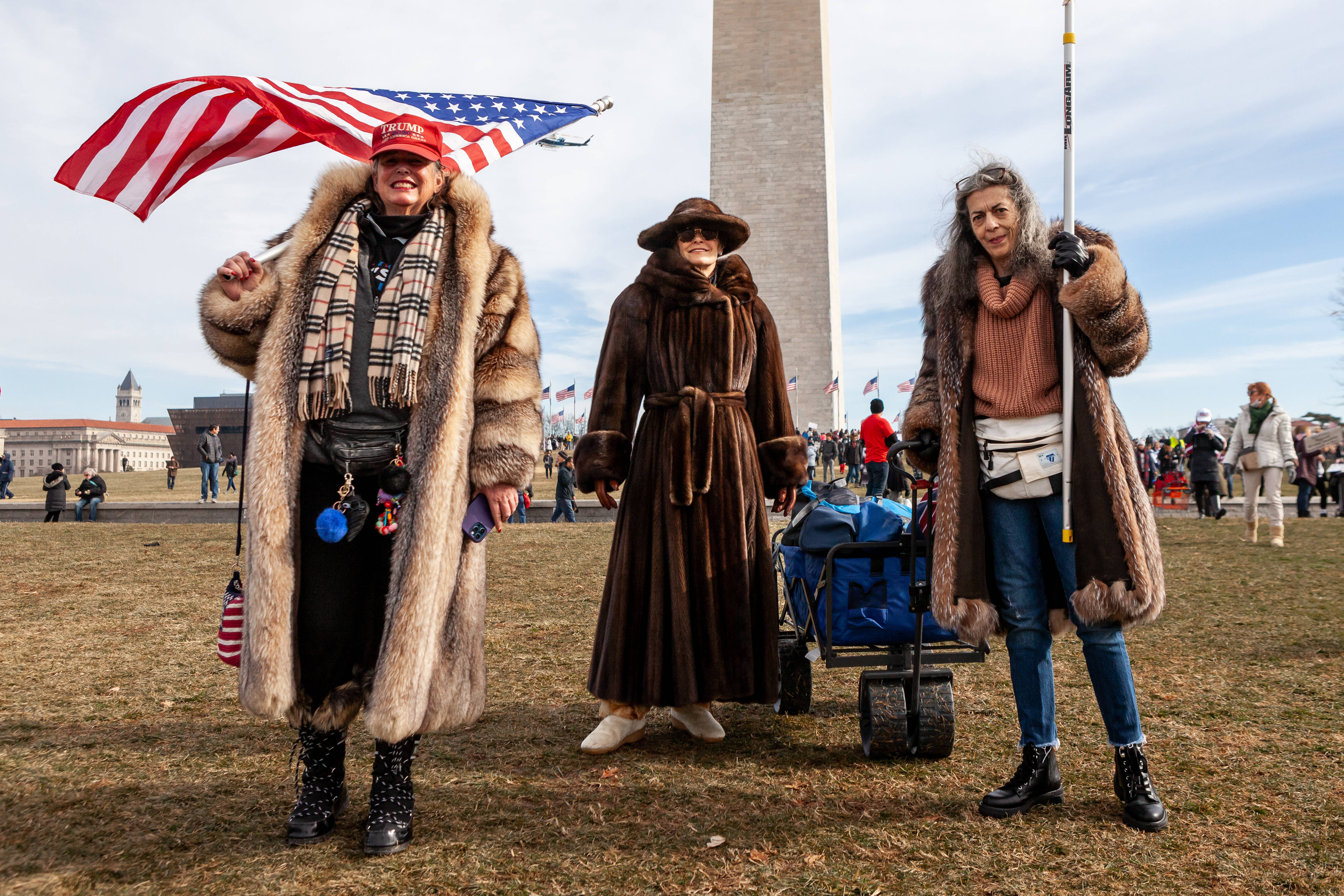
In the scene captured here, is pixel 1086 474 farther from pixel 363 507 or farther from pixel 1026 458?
pixel 363 507

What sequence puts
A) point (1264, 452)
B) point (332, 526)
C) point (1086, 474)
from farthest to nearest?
1. point (1264, 452)
2. point (1086, 474)
3. point (332, 526)

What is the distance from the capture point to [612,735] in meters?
3.39

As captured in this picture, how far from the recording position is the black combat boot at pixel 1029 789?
2658 millimetres

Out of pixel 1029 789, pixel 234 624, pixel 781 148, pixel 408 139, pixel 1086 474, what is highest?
pixel 781 148

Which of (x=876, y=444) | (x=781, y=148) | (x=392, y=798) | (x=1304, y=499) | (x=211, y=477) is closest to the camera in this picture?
(x=392, y=798)

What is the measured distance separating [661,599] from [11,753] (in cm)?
232

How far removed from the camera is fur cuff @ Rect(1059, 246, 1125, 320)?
254 centimetres

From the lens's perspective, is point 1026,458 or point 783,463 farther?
point 783,463

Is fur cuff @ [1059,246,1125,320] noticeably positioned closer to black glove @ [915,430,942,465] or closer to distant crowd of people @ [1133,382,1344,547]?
black glove @ [915,430,942,465]

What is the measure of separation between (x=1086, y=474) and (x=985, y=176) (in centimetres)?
96

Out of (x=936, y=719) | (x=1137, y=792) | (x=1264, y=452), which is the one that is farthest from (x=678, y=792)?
(x=1264, y=452)

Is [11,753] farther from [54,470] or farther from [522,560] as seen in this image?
[54,470]

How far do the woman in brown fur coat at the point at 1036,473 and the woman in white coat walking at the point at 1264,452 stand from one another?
8.47 m

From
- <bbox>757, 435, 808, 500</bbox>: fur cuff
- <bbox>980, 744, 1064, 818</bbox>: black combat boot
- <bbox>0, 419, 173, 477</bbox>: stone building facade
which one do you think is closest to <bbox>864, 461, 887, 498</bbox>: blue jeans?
<bbox>757, 435, 808, 500</bbox>: fur cuff
